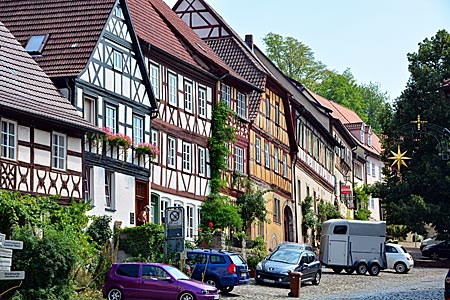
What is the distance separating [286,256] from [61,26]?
12.8m

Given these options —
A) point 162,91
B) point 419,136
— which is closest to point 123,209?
point 162,91

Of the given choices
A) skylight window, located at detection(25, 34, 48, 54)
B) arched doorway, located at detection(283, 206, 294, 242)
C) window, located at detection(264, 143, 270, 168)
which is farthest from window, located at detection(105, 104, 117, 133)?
arched doorway, located at detection(283, 206, 294, 242)

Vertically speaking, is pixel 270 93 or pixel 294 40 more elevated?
pixel 294 40

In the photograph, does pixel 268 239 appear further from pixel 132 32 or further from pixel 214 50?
pixel 132 32

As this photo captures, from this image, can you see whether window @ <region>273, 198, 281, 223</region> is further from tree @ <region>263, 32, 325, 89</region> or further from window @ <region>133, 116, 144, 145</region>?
tree @ <region>263, 32, 325, 89</region>

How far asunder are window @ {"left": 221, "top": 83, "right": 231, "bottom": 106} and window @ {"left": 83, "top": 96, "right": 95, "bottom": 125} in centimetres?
1310

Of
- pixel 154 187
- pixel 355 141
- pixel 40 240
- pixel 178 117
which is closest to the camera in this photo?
pixel 40 240

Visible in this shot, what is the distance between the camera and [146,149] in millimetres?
38000

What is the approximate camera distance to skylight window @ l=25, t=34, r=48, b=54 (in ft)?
117

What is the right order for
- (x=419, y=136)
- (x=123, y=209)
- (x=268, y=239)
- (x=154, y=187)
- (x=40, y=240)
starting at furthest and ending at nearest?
(x=419, y=136), (x=268, y=239), (x=154, y=187), (x=123, y=209), (x=40, y=240)

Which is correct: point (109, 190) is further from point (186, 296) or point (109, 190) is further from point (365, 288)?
point (365, 288)

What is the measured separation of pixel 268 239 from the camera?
177ft

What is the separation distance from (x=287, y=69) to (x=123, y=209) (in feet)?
179

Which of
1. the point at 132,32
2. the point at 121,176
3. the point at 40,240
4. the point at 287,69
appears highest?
the point at 287,69
